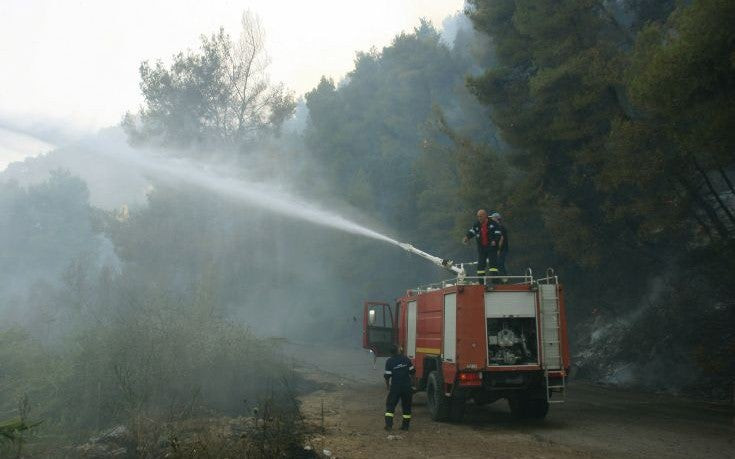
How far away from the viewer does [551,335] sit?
10445 mm

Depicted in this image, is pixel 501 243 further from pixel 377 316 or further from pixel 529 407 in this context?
pixel 377 316

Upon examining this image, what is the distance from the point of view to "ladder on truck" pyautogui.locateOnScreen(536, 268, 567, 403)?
1033 cm

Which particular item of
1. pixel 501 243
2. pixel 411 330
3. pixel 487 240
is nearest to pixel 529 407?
pixel 501 243

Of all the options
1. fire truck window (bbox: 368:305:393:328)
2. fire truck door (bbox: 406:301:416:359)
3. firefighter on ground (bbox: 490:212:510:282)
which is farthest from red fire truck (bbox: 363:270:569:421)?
fire truck window (bbox: 368:305:393:328)

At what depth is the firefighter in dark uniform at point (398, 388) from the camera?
10367mm

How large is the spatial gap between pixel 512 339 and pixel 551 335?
69cm

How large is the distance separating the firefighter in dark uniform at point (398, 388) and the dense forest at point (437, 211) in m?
3.36

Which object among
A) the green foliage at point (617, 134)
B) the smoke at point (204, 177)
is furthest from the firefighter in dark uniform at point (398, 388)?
the smoke at point (204, 177)

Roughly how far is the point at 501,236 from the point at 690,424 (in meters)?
4.93

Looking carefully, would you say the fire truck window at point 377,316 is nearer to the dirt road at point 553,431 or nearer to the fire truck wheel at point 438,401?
the dirt road at point 553,431

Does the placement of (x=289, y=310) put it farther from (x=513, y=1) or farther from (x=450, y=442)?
(x=450, y=442)

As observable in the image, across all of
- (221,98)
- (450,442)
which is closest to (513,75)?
(450,442)

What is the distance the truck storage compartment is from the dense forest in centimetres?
510

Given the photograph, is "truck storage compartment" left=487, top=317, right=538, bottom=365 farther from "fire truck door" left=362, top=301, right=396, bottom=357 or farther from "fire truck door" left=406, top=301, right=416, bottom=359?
"fire truck door" left=362, top=301, right=396, bottom=357
